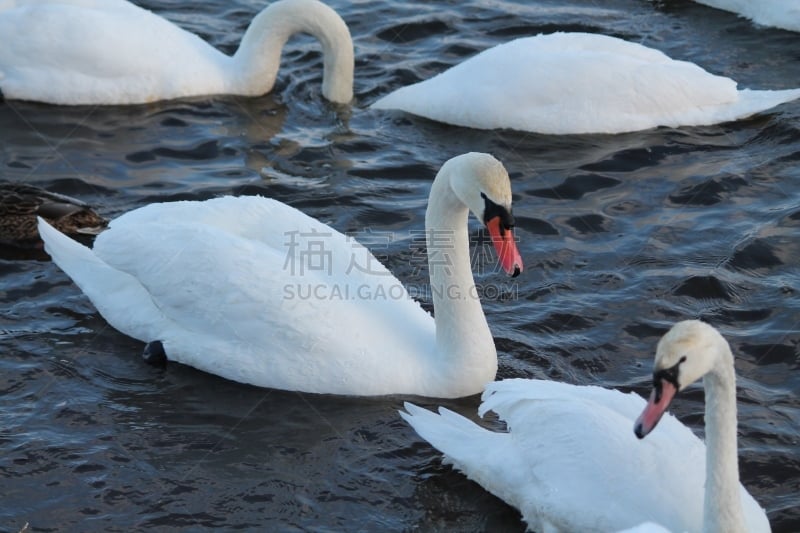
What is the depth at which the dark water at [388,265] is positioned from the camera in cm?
783

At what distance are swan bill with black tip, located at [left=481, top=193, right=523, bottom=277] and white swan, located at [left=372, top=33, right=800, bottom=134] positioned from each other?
4.45 metres

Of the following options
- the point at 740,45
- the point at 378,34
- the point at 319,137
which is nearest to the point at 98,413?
the point at 319,137

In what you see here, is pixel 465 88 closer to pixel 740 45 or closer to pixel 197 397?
pixel 740 45

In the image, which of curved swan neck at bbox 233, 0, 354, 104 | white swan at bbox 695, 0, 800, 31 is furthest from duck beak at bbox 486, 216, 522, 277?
white swan at bbox 695, 0, 800, 31

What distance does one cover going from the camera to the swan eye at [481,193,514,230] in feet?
25.9

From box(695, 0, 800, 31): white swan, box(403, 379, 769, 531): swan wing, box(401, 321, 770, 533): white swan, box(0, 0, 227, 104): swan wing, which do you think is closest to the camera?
box(401, 321, 770, 533): white swan

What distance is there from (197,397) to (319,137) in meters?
4.53

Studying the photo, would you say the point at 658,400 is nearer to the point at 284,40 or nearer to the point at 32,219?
the point at 32,219

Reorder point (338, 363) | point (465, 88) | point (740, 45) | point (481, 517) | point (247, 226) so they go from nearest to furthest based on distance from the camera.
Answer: point (481, 517)
point (338, 363)
point (247, 226)
point (465, 88)
point (740, 45)

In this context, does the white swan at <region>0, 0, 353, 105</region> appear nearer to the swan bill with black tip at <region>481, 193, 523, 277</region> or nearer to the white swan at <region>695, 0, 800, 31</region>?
the white swan at <region>695, 0, 800, 31</region>

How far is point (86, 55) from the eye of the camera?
12688 millimetres

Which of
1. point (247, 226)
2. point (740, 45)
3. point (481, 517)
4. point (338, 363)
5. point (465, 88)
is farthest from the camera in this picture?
point (740, 45)

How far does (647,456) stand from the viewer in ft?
22.4

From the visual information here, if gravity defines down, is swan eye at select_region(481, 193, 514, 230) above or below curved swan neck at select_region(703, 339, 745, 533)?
above
